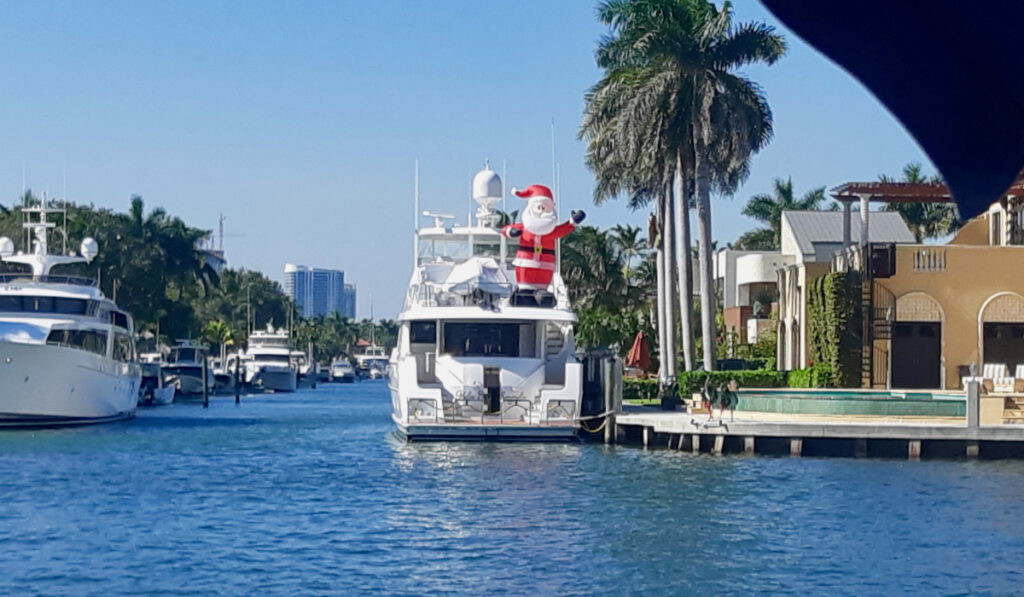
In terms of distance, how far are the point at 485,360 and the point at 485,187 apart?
1137cm

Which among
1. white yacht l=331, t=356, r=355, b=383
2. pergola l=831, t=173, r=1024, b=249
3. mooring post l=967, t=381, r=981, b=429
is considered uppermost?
pergola l=831, t=173, r=1024, b=249

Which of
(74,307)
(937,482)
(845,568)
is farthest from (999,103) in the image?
(74,307)

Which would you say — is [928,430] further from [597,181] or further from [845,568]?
[597,181]

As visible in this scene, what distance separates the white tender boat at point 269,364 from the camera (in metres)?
115

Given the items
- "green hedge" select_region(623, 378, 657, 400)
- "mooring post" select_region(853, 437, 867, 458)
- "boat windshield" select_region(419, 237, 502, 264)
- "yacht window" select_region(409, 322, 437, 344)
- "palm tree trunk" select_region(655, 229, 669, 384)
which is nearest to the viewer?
"mooring post" select_region(853, 437, 867, 458)

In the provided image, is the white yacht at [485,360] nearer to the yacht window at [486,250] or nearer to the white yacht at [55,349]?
the yacht window at [486,250]

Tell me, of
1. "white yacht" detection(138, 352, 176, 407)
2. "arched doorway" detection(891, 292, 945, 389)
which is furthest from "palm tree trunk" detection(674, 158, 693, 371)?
"white yacht" detection(138, 352, 176, 407)

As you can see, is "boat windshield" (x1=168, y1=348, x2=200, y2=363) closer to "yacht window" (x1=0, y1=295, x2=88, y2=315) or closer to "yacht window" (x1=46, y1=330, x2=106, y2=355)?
"yacht window" (x1=46, y1=330, x2=106, y2=355)

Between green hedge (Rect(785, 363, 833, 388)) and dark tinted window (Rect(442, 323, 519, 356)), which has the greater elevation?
dark tinted window (Rect(442, 323, 519, 356))

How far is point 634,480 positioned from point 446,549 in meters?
10.2

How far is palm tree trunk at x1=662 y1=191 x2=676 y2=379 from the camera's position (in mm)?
52969

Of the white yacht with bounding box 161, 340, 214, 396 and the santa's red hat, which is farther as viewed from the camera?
the white yacht with bounding box 161, 340, 214, 396

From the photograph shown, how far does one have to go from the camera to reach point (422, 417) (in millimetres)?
37750

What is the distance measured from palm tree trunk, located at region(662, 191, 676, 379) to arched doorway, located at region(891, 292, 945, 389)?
8140mm
